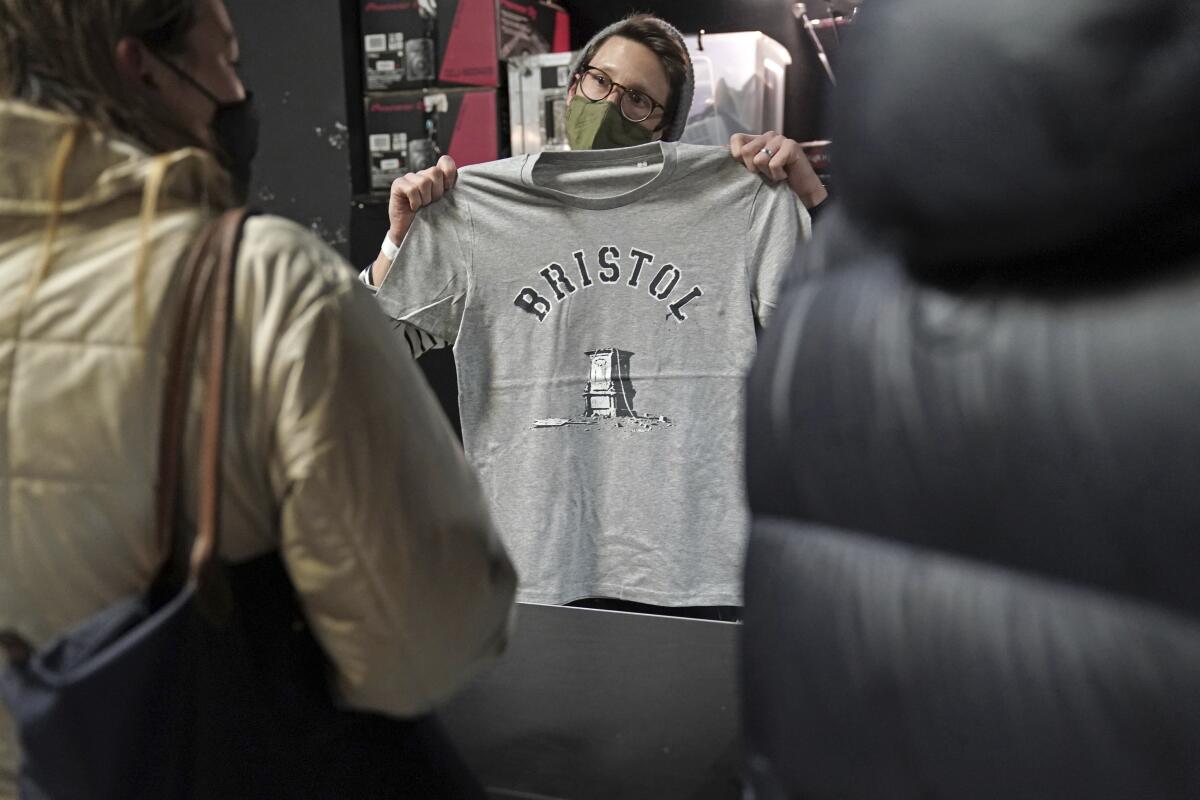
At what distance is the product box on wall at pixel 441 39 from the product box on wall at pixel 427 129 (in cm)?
4

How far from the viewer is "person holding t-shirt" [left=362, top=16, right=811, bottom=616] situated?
152 cm

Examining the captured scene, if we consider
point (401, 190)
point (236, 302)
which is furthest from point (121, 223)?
point (401, 190)

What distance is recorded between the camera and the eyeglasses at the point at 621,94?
1.56 metres

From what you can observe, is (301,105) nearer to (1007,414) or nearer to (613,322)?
(613,322)

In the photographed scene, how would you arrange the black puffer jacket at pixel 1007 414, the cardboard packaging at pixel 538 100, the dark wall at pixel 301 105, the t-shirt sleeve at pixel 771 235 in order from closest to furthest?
the black puffer jacket at pixel 1007 414 → the t-shirt sleeve at pixel 771 235 → the cardboard packaging at pixel 538 100 → the dark wall at pixel 301 105

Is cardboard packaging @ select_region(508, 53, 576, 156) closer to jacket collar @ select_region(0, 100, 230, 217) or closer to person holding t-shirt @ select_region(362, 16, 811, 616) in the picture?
person holding t-shirt @ select_region(362, 16, 811, 616)

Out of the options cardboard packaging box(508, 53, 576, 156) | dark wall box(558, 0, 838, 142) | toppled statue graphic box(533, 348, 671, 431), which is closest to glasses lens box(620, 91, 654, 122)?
toppled statue graphic box(533, 348, 671, 431)

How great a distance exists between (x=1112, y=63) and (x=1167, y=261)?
8cm

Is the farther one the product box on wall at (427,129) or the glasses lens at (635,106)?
the product box on wall at (427,129)

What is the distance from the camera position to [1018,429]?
39 cm

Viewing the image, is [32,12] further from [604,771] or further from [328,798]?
[604,771]

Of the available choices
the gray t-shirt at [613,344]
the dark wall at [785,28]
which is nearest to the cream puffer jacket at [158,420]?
the gray t-shirt at [613,344]

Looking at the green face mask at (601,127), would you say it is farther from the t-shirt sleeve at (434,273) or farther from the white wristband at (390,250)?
the white wristband at (390,250)

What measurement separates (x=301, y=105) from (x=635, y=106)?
1.24m
